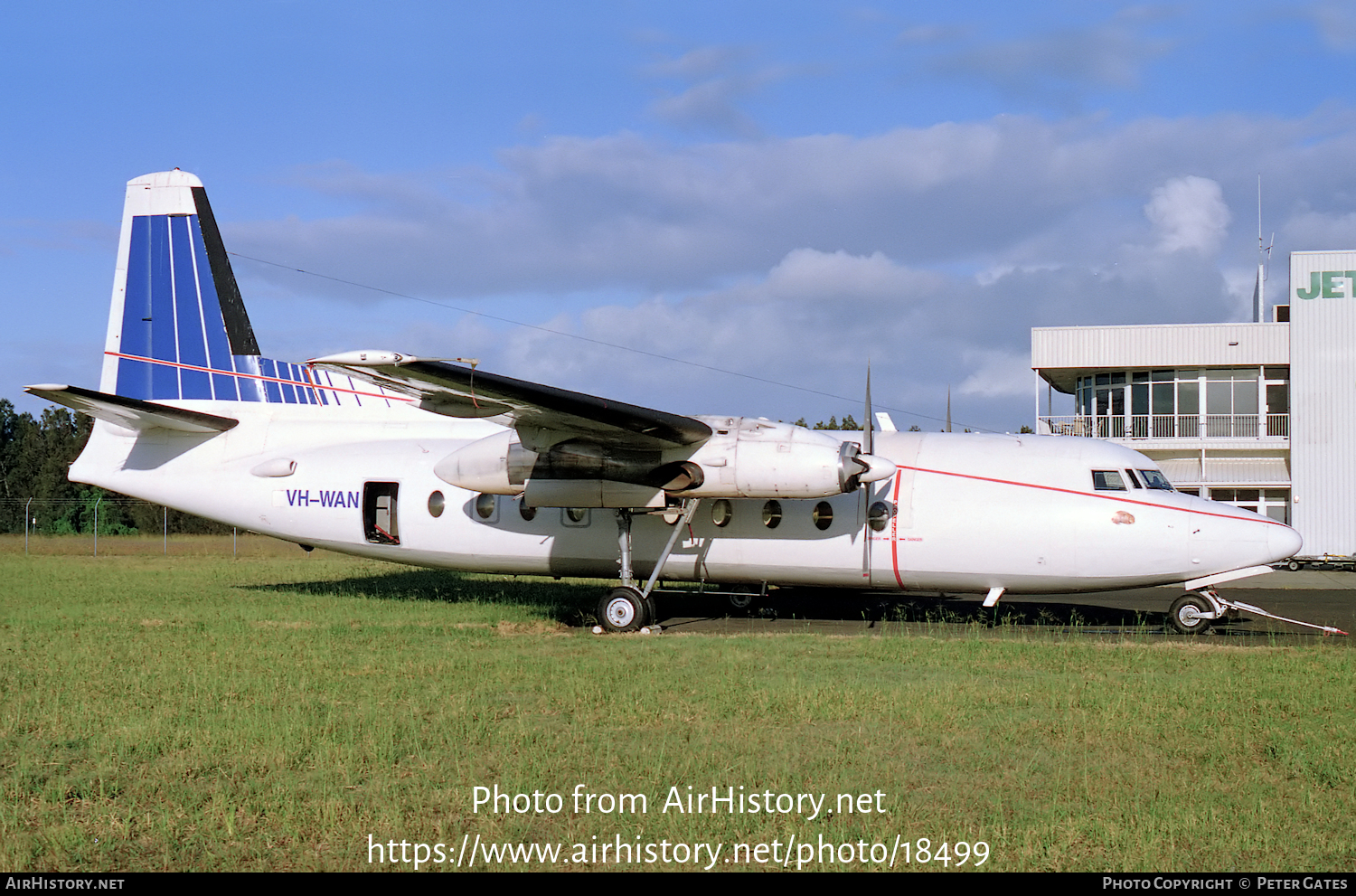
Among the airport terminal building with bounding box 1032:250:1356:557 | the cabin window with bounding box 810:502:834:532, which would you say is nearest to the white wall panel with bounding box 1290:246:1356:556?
the airport terminal building with bounding box 1032:250:1356:557

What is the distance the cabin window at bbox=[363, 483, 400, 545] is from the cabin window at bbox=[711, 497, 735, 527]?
530cm

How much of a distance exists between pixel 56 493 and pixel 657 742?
6341cm

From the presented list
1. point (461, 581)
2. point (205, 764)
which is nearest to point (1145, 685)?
point (205, 764)

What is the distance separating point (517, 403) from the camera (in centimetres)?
1372

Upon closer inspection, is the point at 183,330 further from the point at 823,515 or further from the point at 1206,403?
the point at 1206,403

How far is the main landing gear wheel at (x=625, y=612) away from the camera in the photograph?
51.0ft

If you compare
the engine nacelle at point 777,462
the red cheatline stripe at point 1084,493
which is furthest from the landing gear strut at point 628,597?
the red cheatline stripe at point 1084,493

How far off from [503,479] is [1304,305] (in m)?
33.2

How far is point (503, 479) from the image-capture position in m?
15.7

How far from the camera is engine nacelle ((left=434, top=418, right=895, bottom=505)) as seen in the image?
14.3 meters

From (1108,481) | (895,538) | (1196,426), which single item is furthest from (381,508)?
(1196,426)

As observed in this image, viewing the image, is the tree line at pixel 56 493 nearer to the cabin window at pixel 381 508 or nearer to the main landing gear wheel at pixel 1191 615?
the cabin window at pixel 381 508

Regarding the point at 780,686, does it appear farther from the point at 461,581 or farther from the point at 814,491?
the point at 461,581
